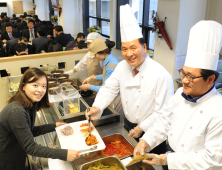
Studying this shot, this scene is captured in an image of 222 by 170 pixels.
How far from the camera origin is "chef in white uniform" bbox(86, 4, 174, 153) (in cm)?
155

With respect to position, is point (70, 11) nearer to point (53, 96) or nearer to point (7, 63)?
point (7, 63)

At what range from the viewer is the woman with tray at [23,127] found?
123 centimetres

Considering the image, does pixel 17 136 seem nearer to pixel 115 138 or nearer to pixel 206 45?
pixel 115 138

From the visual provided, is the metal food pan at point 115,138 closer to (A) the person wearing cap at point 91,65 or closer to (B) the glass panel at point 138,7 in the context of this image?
(A) the person wearing cap at point 91,65

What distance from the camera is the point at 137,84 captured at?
1.64 m

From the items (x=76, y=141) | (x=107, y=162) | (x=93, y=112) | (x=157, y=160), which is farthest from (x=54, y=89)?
(x=157, y=160)

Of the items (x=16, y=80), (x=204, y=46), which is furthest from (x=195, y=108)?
(x=16, y=80)

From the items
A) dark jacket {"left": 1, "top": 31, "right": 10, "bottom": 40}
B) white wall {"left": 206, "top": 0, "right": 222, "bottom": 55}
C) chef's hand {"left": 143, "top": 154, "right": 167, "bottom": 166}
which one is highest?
white wall {"left": 206, "top": 0, "right": 222, "bottom": 55}

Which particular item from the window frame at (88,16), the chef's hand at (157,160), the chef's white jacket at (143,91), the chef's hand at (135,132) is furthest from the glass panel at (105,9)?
the chef's hand at (157,160)

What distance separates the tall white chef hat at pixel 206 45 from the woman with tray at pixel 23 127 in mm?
858

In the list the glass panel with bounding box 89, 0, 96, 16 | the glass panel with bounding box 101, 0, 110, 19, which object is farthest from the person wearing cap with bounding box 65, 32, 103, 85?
the glass panel with bounding box 89, 0, 96, 16

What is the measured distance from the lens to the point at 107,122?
1709 millimetres

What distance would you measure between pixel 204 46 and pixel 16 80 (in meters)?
2.53

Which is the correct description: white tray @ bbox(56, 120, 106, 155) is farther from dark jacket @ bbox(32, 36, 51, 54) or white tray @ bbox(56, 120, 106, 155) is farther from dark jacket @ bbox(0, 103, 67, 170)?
dark jacket @ bbox(32, 36, 51, 54)
